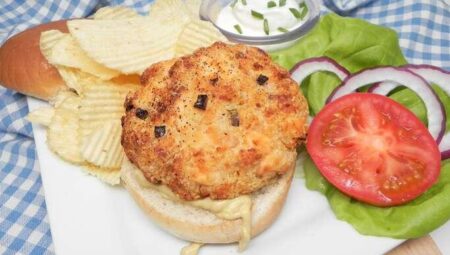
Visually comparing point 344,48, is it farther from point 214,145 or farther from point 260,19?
point 214,145

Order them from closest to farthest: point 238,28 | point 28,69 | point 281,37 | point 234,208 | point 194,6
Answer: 1. point 234,208
2. point 28,69
3. point 281,37
4. point 238,28
5. point 194,6

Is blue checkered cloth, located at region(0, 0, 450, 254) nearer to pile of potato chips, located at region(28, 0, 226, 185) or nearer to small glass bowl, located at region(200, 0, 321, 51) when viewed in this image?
pile of potato chips, located at region(28, 0, 226, 185)

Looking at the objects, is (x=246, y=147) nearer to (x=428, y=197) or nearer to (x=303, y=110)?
(x=303, y=110)

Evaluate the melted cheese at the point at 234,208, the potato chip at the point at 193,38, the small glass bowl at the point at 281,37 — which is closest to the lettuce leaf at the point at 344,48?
the small glass bowl at the point at 281,37

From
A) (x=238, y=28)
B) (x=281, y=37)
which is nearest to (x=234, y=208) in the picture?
(x=281, y=37)

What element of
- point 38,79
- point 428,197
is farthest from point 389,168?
point 38,79
